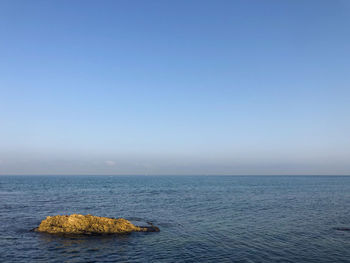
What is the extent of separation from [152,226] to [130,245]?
9571 mm

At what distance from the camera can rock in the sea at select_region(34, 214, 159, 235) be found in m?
36.5

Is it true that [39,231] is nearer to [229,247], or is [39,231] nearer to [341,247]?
[229,247]

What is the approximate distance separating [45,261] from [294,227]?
3568 centimetres

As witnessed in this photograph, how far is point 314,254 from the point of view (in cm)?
2912

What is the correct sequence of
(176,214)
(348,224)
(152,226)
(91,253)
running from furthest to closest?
1. (176,214)
2. (348,224)
3. (152,226)
4. (91,253)

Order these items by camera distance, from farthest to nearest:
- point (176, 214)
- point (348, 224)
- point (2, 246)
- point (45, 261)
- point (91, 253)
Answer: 1. point (176, 214)
2. point (348, 224)
3. point (2, 246)
4. point (91, 253)
5. point (45, 261)

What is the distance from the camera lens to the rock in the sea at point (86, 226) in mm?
36469

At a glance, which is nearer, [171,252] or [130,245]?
[171,252]

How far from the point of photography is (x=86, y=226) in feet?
122

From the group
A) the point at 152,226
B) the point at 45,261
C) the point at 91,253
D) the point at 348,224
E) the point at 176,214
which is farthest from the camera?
the point at 176,214

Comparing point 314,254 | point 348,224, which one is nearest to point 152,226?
point 314,254

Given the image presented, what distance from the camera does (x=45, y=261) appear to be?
26266mm

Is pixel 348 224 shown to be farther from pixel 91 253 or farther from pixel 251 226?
pixel 91 253

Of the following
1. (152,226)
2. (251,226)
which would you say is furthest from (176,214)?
(251,226)
